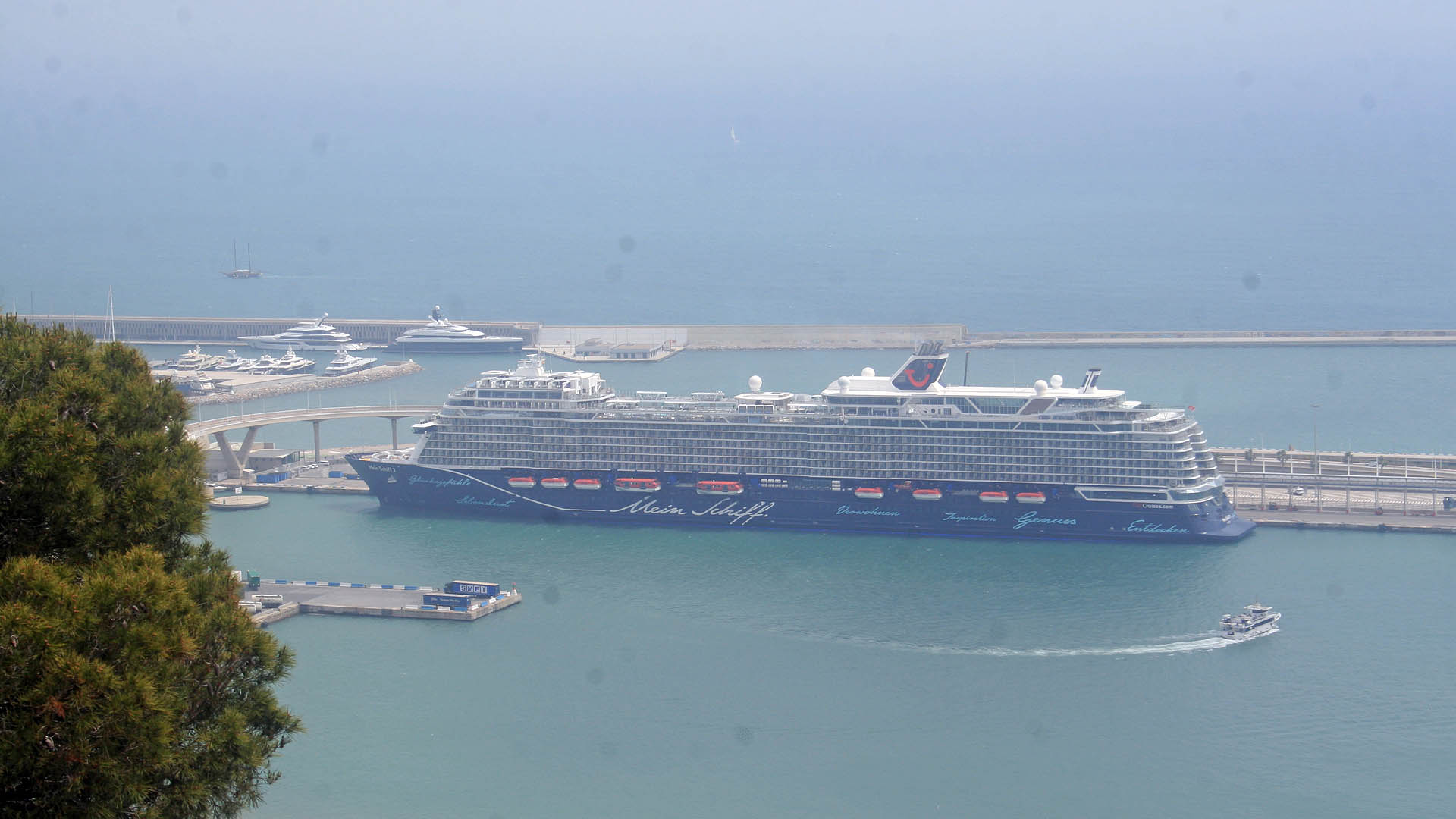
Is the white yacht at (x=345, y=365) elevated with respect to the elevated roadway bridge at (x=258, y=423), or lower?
elevated

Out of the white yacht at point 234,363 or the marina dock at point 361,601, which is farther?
→ the white yacht at point 234,363

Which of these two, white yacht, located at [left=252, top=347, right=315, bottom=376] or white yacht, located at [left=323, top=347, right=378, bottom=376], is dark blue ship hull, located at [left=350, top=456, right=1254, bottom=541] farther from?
Result: white yacht, located at [left=252, top=347, right=315, bottom=376]

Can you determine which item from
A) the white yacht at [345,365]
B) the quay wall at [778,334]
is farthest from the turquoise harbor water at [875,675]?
the quay wall at [778,334]

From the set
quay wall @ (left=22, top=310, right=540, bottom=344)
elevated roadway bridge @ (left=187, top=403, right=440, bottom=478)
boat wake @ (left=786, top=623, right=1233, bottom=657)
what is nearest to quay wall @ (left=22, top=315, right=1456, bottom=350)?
quay wall @ (left=22, top=310, right=540, bottom=344)

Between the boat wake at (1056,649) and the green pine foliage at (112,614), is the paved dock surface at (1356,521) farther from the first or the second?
the green pine foliage at (112,614)

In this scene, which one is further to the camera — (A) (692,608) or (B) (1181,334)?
(B) (1181,334)

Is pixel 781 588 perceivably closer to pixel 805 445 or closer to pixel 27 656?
pixel 805 445

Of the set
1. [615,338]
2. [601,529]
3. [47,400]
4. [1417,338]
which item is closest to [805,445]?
[601,529]
